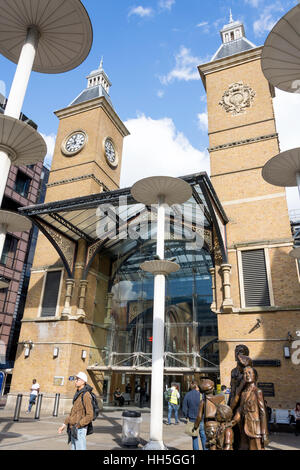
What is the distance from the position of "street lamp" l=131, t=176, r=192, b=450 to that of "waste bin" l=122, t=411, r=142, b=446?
1.56 feet

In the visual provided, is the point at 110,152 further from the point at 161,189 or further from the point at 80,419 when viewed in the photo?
the point at 80,419

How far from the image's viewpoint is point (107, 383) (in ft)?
63.7

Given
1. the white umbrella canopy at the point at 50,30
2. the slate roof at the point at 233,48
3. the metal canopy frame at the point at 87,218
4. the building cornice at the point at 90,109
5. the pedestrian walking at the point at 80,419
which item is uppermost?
the slate roof at the point at 233,48

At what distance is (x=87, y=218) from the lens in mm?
17891

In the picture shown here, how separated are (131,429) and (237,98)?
681 inches

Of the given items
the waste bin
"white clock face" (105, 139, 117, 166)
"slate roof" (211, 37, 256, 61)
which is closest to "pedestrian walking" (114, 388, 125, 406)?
the waste bin

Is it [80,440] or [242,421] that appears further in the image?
[80,440]

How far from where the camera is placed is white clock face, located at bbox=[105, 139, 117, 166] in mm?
23359

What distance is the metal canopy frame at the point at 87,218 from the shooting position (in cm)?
1462

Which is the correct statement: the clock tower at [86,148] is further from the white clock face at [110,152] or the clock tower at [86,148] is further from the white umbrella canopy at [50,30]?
the white umbrella canopy at [50,30]

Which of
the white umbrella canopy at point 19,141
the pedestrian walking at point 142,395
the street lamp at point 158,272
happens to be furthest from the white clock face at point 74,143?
the white umbrella canopy at point 19,141

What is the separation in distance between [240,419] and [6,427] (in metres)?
9.11

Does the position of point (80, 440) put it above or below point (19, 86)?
below

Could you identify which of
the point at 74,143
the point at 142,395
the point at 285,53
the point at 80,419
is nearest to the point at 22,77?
the point at 285,53
